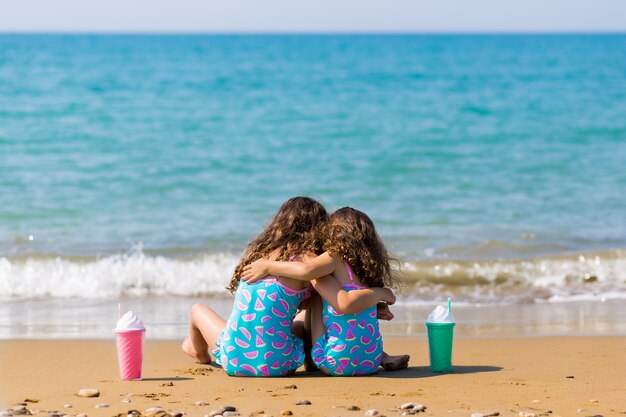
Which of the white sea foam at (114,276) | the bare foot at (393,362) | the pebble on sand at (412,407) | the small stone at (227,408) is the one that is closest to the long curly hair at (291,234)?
the bare foot at (393,362)

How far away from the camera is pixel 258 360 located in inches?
195

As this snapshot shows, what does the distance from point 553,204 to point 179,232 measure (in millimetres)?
5125

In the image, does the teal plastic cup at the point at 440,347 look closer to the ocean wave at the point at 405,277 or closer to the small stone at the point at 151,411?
the small stone at the point at 151,411

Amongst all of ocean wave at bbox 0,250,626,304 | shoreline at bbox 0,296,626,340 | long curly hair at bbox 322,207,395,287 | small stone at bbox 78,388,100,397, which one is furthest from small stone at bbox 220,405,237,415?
ocean wave at bbox 0,250,626,304

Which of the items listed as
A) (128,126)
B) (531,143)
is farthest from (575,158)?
(128,126)

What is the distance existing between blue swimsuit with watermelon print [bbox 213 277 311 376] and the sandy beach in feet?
0.32

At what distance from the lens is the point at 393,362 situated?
520 centimetres

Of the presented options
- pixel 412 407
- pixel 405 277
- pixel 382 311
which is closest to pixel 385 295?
pixel 382 311

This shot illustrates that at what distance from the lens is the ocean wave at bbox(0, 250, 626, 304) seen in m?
8.41

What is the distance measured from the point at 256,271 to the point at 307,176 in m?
9.71

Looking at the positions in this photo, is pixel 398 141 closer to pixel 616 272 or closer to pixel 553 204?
pixel 553 204

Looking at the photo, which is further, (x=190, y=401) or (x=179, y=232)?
(x=179, y=232)

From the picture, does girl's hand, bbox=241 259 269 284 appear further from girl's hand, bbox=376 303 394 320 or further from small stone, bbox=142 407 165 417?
small stone, bbox=142 407 165 417

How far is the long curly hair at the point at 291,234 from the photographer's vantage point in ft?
16.4
